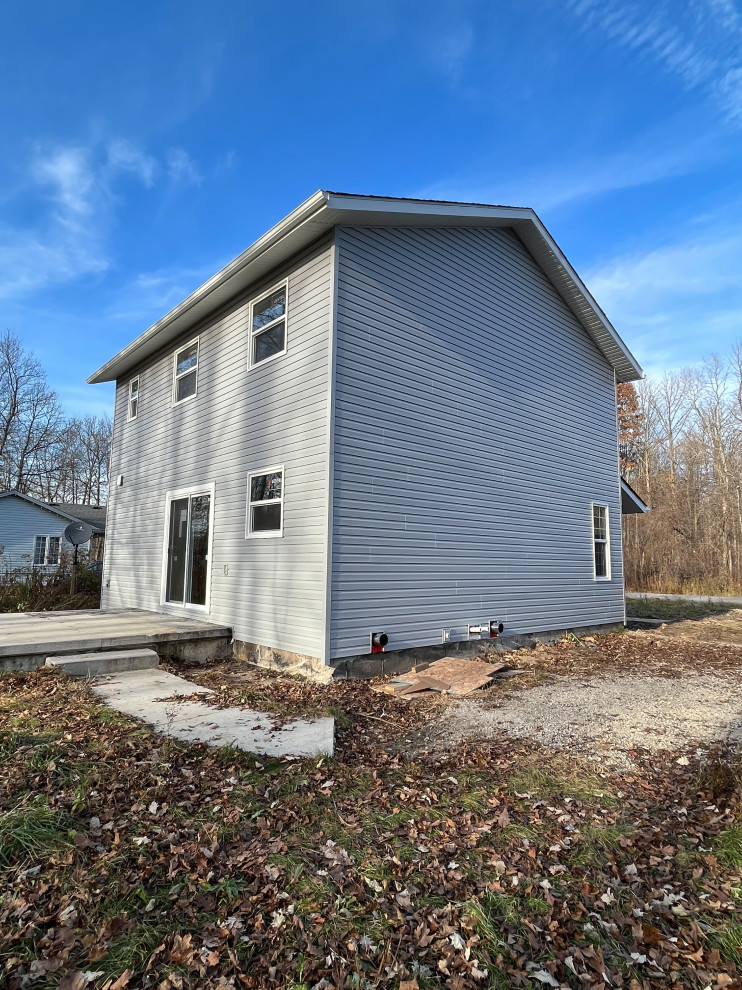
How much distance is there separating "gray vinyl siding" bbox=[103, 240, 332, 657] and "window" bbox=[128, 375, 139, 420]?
59 centimetres

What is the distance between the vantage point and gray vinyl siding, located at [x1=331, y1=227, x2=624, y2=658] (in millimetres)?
6906

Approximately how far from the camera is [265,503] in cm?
766

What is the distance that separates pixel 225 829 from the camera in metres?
2.86

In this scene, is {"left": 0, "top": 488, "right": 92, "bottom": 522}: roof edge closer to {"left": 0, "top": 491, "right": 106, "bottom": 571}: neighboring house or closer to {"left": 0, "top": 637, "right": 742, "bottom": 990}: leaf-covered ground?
→ {"left": 0, "top": 491, "right": 106, "bottom": 571}: neighboring house

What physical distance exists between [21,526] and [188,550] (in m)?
21.4

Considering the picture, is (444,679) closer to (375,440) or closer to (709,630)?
(375,440)

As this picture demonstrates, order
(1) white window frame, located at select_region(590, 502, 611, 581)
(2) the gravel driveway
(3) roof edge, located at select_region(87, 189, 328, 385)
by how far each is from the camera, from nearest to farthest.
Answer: (2) the gravel driveway < (3) roof edge, located at select_region(87, 189, 328, 385) < (1) white window frame, located at select_region(590, 502, 611, 581)

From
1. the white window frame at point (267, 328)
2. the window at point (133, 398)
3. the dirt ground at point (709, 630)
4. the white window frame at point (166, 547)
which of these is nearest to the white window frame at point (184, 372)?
the white window frame at point (166, 547)

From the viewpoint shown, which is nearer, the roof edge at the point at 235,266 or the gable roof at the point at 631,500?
the roof edge at the point at 235,266

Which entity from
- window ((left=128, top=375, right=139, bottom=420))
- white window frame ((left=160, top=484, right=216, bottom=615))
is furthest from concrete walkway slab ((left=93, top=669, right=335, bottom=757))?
window ((left=128, top=375, right=139, bottom=420))

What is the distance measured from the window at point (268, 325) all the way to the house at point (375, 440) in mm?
35

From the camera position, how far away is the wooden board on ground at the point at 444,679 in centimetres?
634

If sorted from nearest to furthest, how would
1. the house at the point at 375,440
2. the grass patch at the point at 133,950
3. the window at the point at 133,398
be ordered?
the grass patch at the point at 133,950 → the house at the point at 375,440 → the window at the point at 133,398

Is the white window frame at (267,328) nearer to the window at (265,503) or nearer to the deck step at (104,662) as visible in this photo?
the window at (265,503)
